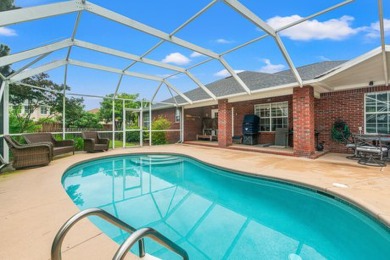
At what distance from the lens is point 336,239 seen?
114 inches

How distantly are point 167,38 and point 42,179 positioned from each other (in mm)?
5272

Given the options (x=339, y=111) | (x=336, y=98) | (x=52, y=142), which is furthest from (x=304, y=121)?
(x=52, y=142)

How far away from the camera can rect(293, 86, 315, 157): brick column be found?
7469 mm

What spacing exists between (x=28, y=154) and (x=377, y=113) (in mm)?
12576

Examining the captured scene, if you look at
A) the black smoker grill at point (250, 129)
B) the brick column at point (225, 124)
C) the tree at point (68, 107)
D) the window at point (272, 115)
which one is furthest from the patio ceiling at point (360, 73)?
the tree at point (68, 107)

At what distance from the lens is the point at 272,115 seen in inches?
440

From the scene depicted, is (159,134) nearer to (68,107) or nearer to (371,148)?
(68,107)

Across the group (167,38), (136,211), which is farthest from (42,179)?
(167,38)

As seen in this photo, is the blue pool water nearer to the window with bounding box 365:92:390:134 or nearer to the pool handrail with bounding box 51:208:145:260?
the pool handrail with bounding box 51:208:145:260

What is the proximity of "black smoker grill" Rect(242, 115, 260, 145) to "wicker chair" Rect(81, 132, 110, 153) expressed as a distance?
25.2 ft

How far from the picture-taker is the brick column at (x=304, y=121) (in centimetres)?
747

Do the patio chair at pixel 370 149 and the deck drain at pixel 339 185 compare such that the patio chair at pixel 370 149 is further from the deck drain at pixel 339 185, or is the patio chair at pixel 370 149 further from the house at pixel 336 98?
the deck drain at pixel 339 185

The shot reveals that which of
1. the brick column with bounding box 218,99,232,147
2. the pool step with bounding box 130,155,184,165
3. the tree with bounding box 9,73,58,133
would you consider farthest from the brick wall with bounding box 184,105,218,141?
the tree with bounding box 9,73,58,133

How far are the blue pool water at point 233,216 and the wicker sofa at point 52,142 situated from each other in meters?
1.71
